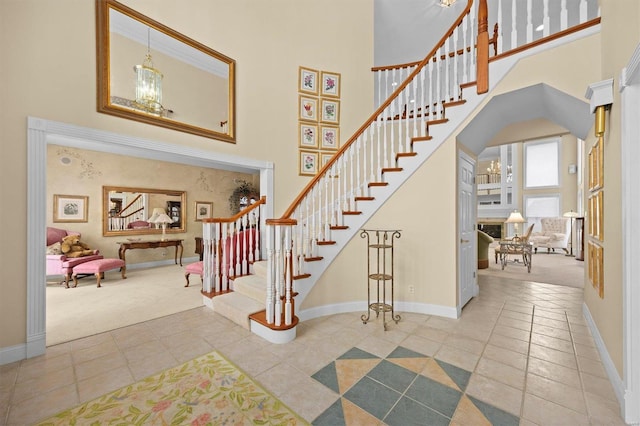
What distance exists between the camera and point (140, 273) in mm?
5789


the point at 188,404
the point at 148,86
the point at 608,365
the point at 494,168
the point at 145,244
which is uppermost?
the point at 494,168

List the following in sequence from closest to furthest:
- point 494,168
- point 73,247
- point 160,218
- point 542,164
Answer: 1. point 73,247
2. point 160,218
3. point 542,164
4. point 494,168

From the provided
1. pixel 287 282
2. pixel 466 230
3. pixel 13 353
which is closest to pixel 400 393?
pixel 287 282

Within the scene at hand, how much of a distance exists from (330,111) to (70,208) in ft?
19.7

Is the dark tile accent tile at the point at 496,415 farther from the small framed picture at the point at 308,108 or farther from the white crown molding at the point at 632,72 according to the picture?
the small framed picture at the point at 308,108

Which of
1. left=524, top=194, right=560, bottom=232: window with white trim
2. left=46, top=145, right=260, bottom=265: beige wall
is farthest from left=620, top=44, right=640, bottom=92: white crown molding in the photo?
left=524, top=194, right=560, bottom=232: window with white trim

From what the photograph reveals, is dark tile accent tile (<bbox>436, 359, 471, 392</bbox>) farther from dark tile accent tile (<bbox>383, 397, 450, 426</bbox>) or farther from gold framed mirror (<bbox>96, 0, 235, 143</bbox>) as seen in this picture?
gold framed mirror (<bbox>96, 0, 235, 143</bbox>)

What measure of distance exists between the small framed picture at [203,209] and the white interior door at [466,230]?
6529 mm

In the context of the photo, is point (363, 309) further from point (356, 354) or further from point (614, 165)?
point (614, 165)

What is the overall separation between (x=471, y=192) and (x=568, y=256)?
694cm

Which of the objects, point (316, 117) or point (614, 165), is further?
point (316, 117)

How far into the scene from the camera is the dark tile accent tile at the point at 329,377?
6.16 feet

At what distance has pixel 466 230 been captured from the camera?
3611 mm

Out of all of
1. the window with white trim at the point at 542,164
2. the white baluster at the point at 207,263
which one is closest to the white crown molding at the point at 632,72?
the white baluster at the point at 207,263
